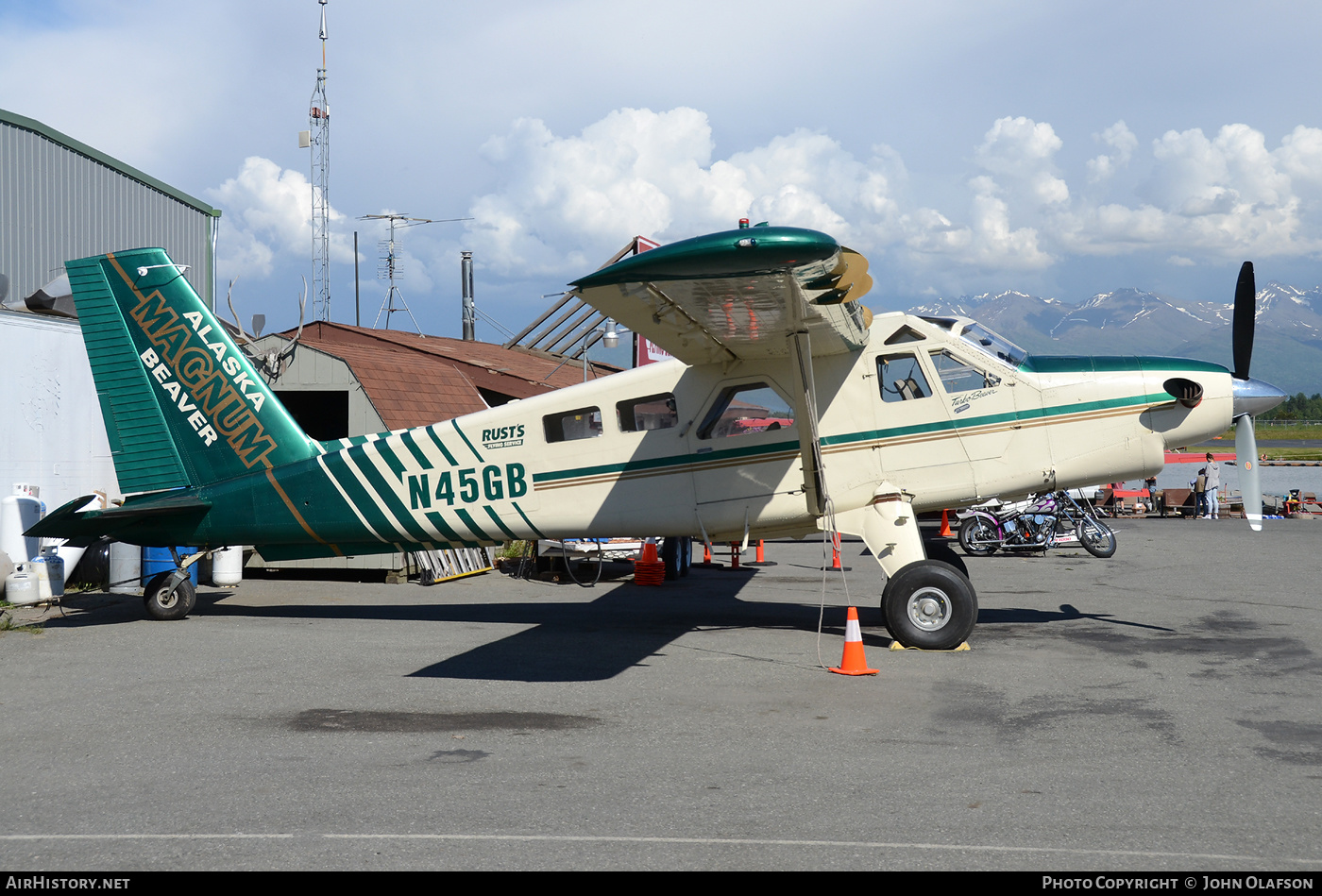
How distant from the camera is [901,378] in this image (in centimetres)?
904

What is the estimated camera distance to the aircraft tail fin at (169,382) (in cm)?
1040

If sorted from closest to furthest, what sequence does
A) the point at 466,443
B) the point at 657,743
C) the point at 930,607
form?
the point at 657,743 < the point at 930,607 < the point at 466,443

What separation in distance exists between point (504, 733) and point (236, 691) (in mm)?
2542

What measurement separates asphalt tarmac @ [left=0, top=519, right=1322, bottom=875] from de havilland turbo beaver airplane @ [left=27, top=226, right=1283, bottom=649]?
1.13 metres

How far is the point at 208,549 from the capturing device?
35.1 feet

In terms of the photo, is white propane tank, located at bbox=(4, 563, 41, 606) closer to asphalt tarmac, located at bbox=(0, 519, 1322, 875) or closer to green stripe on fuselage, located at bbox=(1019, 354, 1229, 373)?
asphalt tarmac, located at bbox=(0, 519, 1322, 875)

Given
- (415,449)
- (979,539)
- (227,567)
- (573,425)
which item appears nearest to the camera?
(573,425)

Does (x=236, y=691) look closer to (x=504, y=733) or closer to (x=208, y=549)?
(x=504, y=733)

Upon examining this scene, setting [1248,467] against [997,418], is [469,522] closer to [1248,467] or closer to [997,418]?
[997,418]

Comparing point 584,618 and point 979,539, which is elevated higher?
point 979,539

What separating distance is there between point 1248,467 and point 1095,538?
8955 mm

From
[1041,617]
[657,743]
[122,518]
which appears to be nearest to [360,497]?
[122,518]

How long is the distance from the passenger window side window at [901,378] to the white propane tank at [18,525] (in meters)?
10.9

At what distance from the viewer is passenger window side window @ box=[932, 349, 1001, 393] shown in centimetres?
887
